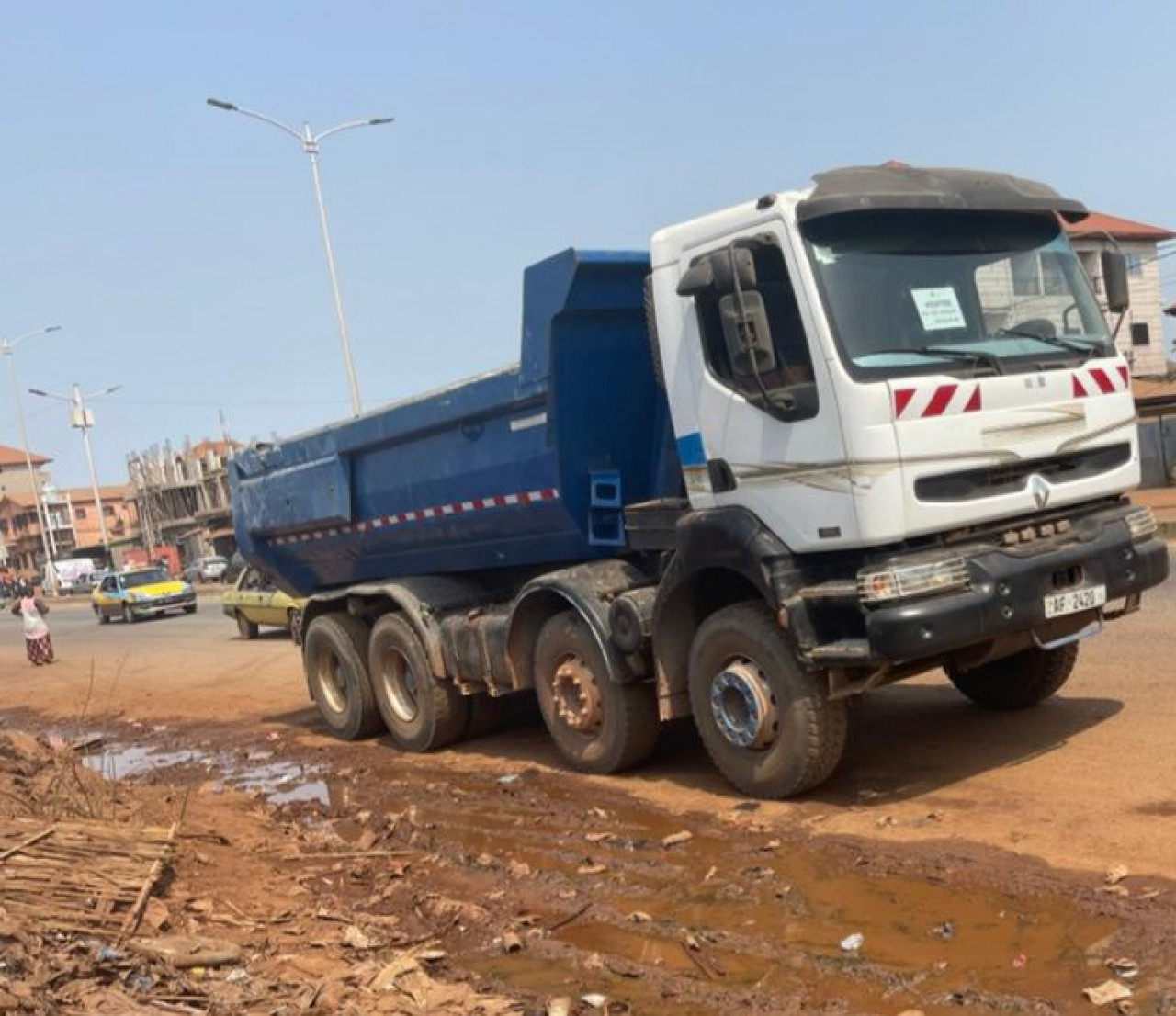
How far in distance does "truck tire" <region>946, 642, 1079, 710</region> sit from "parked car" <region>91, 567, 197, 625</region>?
2744 centimetres

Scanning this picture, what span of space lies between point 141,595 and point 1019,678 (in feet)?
92.0

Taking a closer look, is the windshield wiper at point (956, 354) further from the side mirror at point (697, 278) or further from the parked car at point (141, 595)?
the parked car at point (141, 595)

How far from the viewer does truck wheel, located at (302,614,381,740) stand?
966 centimetres

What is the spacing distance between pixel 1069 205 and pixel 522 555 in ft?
13.0

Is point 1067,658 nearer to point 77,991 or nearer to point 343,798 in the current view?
point 343,798

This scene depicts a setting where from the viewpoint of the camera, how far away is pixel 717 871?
5148mm

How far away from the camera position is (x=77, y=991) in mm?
3900

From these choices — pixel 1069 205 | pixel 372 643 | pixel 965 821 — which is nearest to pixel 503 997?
pixel 965 821

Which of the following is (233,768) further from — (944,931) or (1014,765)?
(944,931)

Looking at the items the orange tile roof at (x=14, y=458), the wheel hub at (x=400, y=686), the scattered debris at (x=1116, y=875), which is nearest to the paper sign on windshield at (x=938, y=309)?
the scattered debris at (x=1116, y=875)

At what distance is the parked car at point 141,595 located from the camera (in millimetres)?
30969

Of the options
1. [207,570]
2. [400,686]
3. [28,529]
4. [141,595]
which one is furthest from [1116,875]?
[28,529]

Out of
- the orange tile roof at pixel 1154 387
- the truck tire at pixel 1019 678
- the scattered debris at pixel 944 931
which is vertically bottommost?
the scattered debris at pixel 944 931

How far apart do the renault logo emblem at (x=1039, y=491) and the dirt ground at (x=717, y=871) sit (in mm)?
1366
